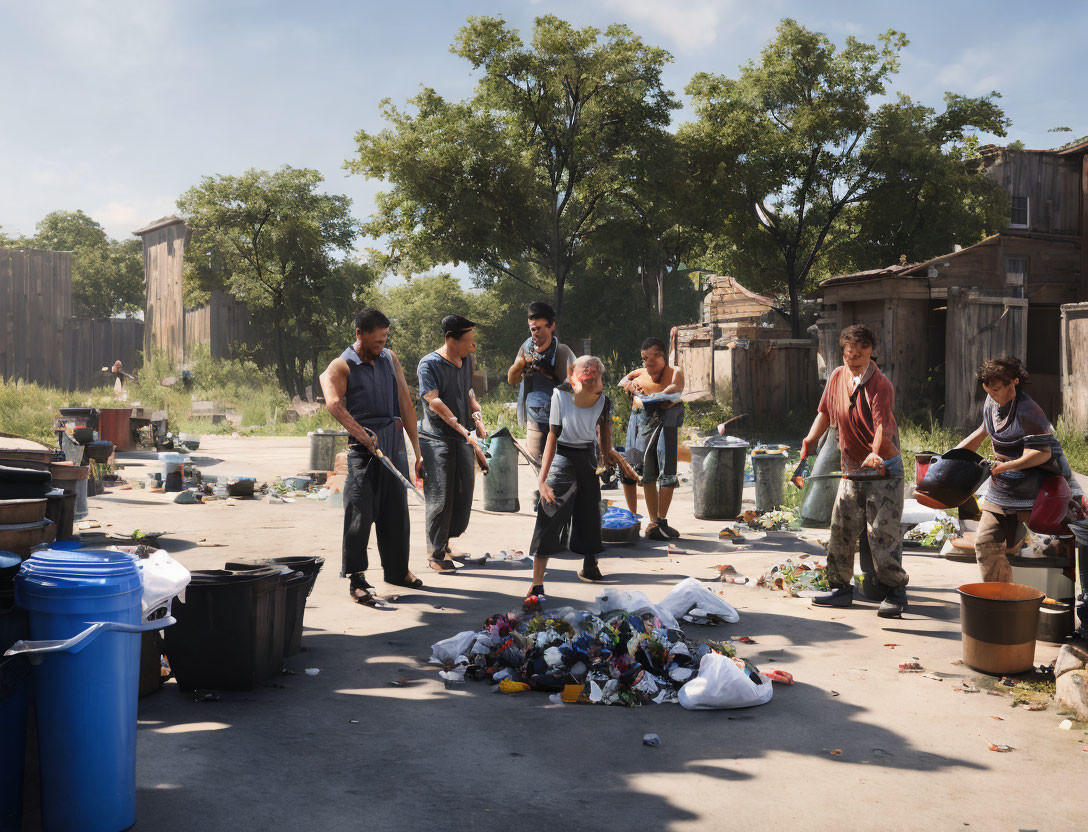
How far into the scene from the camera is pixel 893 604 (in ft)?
20.9

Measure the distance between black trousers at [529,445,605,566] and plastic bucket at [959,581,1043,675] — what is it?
2735 millimetres

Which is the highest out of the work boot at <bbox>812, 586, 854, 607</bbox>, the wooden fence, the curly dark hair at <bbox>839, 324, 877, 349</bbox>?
the wooden fence

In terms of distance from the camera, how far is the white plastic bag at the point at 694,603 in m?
6.21

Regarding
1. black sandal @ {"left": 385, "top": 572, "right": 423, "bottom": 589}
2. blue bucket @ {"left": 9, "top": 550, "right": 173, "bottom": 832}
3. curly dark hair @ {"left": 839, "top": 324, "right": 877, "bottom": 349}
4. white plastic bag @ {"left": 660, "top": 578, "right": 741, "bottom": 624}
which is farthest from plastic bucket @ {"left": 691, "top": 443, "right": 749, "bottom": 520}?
blue bucket @ {"left": 9, "top": 550, "right": 173, "bottom": 832}

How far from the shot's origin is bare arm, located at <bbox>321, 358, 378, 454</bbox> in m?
6.44

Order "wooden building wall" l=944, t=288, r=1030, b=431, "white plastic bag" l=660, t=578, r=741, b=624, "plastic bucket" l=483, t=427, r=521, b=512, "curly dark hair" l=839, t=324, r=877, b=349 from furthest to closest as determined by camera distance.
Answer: "wooden building wall" l=944, t=288, r=1030, b=431, "plastic bucket" l=483, t=427, r=521, b=512, "curly dark hair" l=839, t=324, r=877, b=349, "white plastic bag" l=660, t=578, r=741, b=624

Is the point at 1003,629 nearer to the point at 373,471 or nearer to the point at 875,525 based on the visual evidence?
the point at 875,525

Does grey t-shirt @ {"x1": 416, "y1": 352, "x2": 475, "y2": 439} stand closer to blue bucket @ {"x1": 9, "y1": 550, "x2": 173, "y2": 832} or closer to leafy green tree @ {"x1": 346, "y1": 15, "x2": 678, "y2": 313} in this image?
blue bucket @ {"x1": 9, "y1": 550, "x2": 173, "y2": 832}

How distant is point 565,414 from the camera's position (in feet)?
22.6

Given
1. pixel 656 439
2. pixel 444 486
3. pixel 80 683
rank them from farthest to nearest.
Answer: pixel 656 439, pixel 444 486, pixel 80 683

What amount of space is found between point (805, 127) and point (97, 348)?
22769 millimetres

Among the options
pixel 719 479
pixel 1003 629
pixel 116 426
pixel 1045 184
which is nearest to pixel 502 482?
pixel 719 479

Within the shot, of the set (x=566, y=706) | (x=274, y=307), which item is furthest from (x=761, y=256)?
(x=566, y=706)

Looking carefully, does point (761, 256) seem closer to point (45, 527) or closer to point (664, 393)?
point (664, 393)
